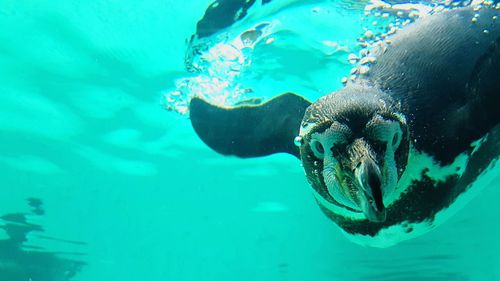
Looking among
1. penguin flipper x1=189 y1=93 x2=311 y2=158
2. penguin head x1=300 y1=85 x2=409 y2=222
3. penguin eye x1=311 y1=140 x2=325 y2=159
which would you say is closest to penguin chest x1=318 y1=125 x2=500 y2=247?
penguin head x1=300 y1=85 x2=409 y2=222

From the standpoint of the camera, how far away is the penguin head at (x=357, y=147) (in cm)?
187

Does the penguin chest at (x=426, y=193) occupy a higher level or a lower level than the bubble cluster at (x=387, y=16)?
lower

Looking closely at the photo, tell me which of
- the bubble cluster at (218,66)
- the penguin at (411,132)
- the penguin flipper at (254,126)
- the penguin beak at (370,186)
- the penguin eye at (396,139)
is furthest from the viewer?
the bubble cluster at (218,66)

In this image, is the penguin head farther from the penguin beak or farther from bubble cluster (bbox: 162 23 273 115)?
bubble cluster (bbox: 162 23 273 115)

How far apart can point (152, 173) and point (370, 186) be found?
15.1m

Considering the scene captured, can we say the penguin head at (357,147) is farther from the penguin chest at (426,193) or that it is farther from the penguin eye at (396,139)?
the penguin chest at (426,193)

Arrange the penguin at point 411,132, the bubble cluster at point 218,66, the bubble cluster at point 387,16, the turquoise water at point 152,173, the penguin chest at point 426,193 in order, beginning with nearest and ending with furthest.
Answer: the penguin at point 411,132 < the penguin chest at point 426,193 < the bubble cluster at point 387,16 < the bubble cluster at point 218,66 < the turquoise water at point 152,173

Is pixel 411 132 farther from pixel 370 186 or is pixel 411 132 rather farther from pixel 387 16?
pixel 387 16

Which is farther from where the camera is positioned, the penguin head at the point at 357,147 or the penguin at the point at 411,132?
the penguin at the point at 411,132

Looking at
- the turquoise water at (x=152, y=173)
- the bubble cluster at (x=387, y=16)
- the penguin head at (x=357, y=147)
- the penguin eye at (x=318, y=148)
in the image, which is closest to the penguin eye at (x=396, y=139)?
the penguin head at (x=357, y=147)

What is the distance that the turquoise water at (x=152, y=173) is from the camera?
876cm

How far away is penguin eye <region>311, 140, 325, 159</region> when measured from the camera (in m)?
2.25

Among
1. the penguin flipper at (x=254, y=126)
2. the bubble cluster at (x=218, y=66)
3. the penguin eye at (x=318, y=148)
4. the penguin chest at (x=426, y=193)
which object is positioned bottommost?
the penguin chest at (x=426, y=193)

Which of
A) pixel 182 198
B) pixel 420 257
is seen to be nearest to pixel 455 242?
pixel 420 257
